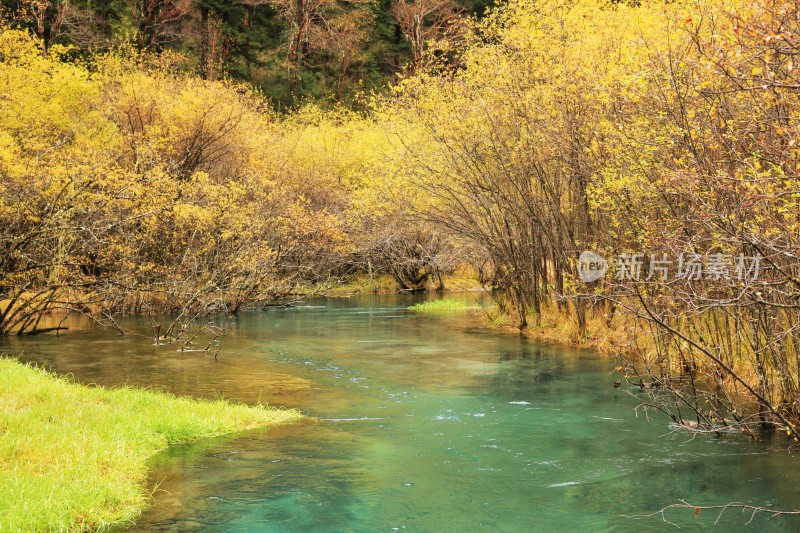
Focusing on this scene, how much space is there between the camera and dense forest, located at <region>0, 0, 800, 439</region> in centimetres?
969

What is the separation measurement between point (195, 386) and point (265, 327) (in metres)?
10.4

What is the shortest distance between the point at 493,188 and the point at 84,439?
15387mm

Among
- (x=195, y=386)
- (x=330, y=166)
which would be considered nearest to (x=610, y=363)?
(x=195, y=386)

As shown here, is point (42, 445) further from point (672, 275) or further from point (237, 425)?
point (672, 275)

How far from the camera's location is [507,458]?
10125 mm

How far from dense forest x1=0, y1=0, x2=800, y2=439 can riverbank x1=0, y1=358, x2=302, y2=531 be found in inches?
155

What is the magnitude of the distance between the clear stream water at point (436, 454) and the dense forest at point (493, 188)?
3.65ft

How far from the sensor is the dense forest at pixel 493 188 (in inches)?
381

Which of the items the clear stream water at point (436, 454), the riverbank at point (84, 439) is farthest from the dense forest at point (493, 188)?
the riverbank at point (84, 439)

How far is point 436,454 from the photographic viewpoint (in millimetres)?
10320
